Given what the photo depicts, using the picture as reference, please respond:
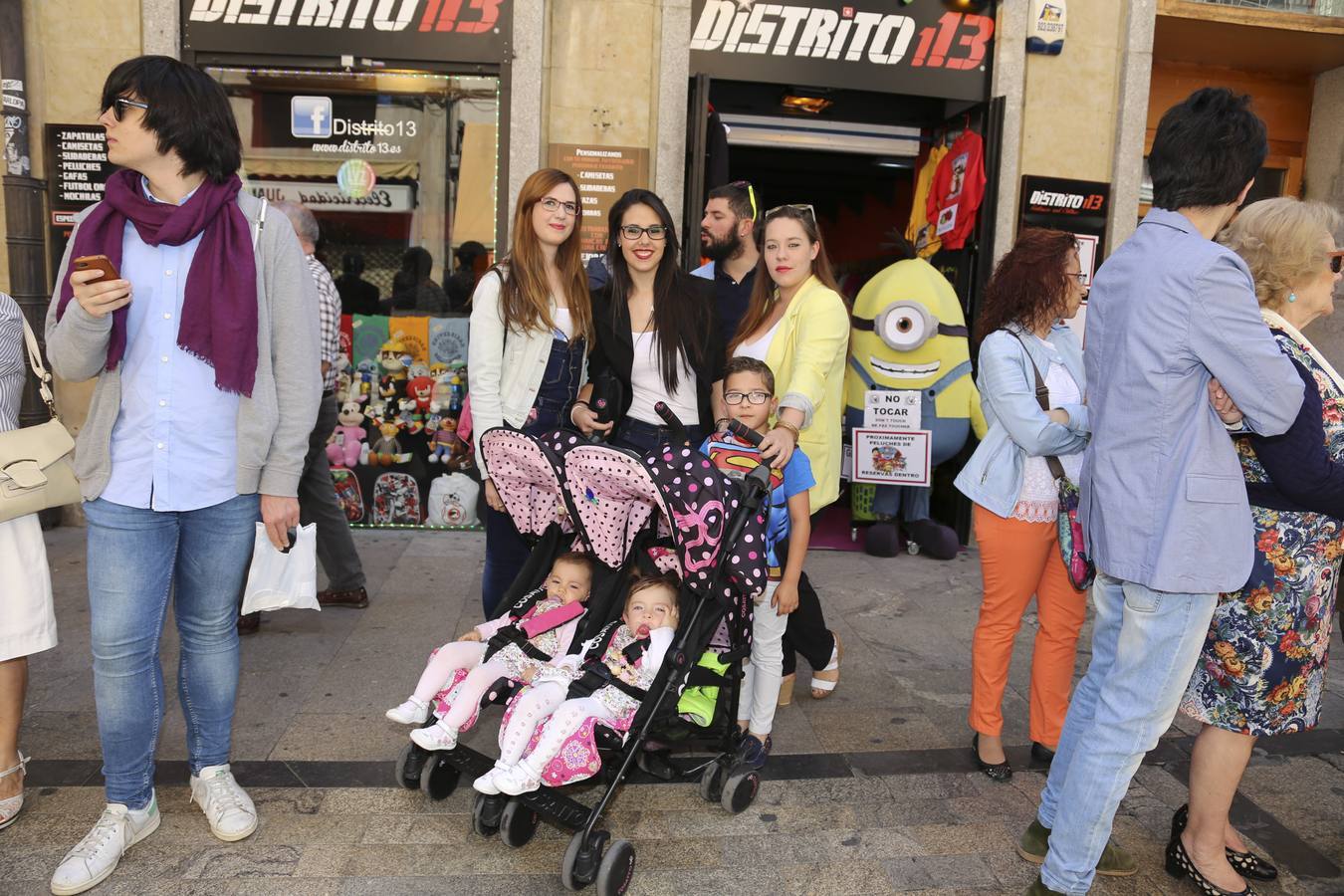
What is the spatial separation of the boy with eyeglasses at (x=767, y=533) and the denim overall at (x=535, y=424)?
580 millimetres

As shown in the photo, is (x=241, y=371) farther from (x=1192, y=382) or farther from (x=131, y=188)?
(x=1192, y=382)

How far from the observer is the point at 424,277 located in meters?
6.61

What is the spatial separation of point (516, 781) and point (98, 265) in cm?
167

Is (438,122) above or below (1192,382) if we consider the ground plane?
above

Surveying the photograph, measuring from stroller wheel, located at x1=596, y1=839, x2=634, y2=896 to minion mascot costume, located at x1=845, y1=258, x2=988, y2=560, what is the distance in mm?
4164

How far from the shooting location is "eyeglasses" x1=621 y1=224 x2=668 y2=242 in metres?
3.53

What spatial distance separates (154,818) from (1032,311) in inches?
125

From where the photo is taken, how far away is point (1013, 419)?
3203 mm

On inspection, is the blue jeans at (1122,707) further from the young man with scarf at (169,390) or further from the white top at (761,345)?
the young man with scarf at (169,390)

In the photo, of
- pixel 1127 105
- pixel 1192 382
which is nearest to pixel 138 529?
pixel 1192 382

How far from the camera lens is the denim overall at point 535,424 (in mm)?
3623

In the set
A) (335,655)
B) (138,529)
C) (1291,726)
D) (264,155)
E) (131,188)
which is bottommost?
(335,655)

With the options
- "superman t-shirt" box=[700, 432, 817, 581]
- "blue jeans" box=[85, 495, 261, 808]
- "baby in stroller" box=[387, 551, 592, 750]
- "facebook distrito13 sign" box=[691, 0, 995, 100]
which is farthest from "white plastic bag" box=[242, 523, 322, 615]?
"facebook distrito13 sign" box=[691, 0, 995, 100]

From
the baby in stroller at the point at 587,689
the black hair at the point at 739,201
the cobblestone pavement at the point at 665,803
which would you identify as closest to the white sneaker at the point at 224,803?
the cobblestone pavement at the point at 665,803
